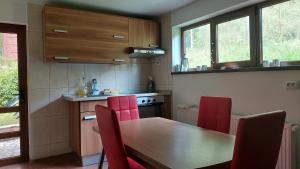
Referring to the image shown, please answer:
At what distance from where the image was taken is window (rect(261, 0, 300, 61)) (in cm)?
223

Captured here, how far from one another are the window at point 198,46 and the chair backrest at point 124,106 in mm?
1387

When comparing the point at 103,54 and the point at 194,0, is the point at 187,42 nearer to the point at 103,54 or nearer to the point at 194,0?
the point at 194,0

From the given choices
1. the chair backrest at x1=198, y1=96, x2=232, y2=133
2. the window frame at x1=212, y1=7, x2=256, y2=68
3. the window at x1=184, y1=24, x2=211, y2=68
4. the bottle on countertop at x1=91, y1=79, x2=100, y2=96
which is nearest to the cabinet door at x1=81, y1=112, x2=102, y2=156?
the bottle on countertop at x1=91, y1=79, x2=100, y2=96

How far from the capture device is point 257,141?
3.44 ft

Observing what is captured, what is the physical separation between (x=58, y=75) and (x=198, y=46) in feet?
7.18

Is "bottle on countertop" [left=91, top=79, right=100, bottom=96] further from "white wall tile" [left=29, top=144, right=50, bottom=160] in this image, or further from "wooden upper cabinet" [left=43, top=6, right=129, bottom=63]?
"white wall tile" [left=29, top=144, right=50, bottom=160]

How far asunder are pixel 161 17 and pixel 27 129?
2803 mm

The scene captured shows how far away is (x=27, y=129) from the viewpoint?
320cm

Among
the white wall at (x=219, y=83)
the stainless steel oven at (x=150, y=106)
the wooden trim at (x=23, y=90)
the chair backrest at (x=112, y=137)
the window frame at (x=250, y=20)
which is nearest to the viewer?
the chair backrest at (x=112, y=137)

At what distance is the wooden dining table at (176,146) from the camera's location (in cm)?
115

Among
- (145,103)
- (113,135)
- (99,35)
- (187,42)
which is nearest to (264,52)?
(187,42)

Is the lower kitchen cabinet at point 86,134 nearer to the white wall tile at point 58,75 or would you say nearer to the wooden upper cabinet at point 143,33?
the white wall tile at point 58,75

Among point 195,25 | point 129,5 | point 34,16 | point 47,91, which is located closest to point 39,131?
point 47,91

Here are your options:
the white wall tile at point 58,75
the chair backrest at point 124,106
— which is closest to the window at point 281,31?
the chair backrest at point 124,106
